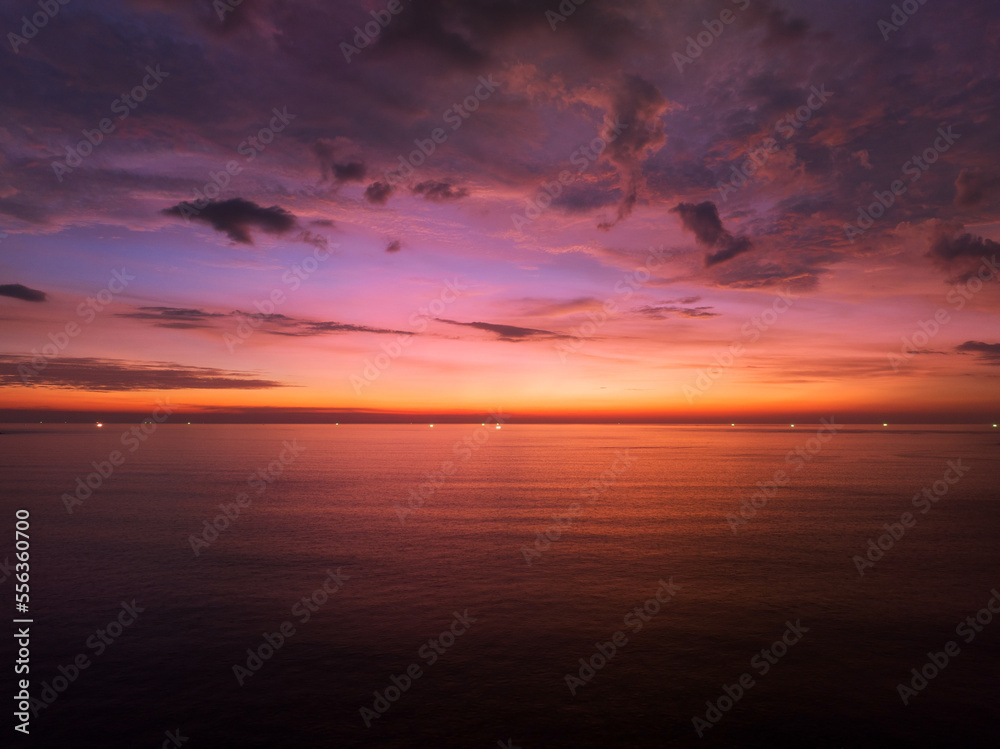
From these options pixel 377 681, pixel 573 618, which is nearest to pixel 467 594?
pixel 573 618

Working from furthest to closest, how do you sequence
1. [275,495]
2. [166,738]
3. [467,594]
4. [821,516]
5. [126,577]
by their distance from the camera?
1. [275,495]
2. [821,516]
3. [126,577]
4. [467,594]
5. [166,738]

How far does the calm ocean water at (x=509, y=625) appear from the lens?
13625 mm

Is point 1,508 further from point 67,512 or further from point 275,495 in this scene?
point 275,495

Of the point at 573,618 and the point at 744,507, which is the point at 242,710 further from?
the point at 744,507

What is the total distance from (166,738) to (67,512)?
3484 centimetres

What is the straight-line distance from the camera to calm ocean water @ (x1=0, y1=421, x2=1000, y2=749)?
13.6 metres

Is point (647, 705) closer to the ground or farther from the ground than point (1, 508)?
closer to the ground

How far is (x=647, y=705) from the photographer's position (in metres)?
14.5

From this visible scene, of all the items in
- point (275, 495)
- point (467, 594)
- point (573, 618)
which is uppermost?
point (275, 495)

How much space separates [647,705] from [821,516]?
3031cm

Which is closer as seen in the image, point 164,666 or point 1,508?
point 164,666

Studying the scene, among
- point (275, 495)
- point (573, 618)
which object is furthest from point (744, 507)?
point (275, 495)

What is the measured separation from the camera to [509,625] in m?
19.5

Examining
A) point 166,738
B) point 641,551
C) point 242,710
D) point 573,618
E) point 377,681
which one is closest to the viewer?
point 166,738
